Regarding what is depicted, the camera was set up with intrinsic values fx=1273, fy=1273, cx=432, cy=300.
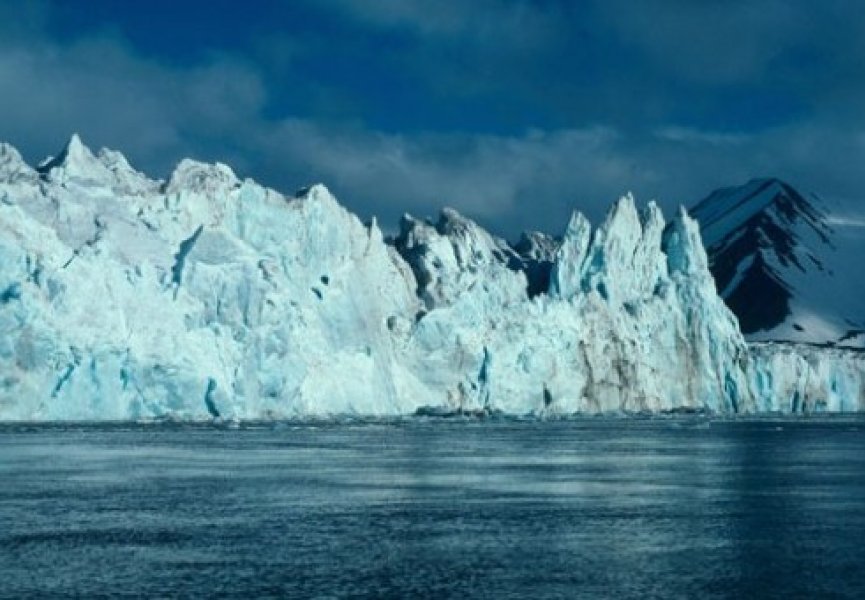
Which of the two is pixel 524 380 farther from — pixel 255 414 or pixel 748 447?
pixel 748 447

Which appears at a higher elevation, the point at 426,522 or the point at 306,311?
the point at 306,311

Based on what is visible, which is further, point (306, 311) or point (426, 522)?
point (306, 311)

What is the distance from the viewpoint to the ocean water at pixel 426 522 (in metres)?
19.3

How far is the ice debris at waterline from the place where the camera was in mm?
61844

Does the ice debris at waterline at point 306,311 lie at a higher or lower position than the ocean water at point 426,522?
higher

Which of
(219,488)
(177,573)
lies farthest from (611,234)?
(177,573)

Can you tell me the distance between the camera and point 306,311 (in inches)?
2859

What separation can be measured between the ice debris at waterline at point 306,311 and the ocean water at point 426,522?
1326 cm

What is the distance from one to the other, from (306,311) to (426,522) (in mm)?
47150

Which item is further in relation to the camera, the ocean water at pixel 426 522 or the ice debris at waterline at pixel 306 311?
the ice debris at waterline at pixel 306 311

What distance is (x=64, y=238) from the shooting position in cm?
6744

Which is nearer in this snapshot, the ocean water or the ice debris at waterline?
the ocean water

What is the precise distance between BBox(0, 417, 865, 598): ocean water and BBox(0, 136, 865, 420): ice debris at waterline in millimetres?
13259

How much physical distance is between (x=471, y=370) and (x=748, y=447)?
27.8 metres
